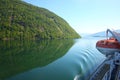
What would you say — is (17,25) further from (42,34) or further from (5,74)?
→ (5,74)

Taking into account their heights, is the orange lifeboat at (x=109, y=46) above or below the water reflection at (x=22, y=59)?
above

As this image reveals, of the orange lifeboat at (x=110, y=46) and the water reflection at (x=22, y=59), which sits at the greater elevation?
the orange lifeboat at (x=110, y=46)

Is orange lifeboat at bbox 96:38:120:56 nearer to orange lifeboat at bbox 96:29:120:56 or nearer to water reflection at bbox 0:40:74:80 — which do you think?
orange lifeboat at bbox 96:29:120:56

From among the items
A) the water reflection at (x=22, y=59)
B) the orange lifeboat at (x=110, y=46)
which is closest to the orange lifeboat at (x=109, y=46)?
the orange lifeboat at (x=110, y=46)

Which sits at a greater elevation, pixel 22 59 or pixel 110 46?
pixel 110 46

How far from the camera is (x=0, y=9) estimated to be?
188500 mm

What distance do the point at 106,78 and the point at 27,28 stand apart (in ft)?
550

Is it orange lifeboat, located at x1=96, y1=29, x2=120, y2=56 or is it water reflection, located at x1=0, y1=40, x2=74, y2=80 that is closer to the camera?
orange lifeboat, located at x1=96, y1=29, x2=120, y2=56

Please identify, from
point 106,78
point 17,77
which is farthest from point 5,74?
point 106,78

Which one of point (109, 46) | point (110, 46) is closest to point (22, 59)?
point (109, 46)

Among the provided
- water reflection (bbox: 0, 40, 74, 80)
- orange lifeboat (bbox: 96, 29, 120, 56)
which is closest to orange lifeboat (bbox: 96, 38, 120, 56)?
orange lifeboat (bbox: 96, 29, 120, 56)

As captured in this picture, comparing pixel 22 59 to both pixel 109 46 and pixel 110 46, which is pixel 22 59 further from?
pixel 110 46

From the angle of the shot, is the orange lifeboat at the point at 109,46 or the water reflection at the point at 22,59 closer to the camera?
the orange lifeboat at the point at 109,46

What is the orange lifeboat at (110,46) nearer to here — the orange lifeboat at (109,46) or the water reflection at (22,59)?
the orange lifeboat at (109,46)
